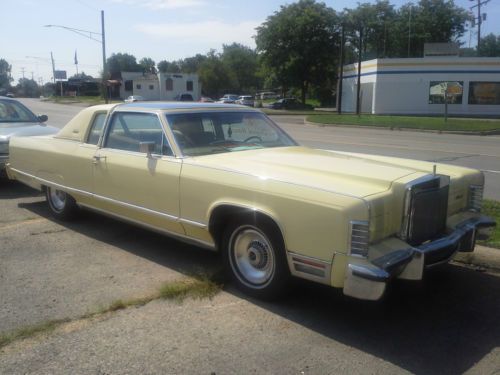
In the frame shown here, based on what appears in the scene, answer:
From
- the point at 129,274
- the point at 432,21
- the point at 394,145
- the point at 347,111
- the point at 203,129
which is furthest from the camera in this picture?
the point at 432,21

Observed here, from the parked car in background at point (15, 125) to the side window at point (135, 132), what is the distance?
3.48m

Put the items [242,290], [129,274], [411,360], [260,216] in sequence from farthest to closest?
1. [129,274]
2. [242,290]
3. [260,216]
4. [411,360]

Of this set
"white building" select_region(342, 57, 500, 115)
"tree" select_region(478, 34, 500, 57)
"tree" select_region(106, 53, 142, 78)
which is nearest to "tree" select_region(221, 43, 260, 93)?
"tree" select_region(106, 53, 142, 78)

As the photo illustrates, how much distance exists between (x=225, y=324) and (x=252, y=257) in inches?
25.4

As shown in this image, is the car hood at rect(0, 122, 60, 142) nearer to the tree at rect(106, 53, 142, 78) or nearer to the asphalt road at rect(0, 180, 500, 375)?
the asphalt road at rect(0, 180, 500, 375)

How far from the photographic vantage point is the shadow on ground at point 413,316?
11.2 ft

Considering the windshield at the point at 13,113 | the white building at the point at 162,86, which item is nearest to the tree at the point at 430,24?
the white building at the point at 162,86

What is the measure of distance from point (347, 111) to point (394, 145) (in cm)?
3210

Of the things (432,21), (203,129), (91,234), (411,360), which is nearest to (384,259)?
(411,360)

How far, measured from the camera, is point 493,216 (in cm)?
637

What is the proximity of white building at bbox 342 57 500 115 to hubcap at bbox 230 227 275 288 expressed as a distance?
1508 inches

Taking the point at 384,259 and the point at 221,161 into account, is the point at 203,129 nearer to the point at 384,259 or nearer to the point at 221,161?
the point at 221,161

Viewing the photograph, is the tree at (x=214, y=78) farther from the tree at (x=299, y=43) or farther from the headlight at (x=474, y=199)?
the headlight at (x=474, y=199)

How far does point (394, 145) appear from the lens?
16.4 m
